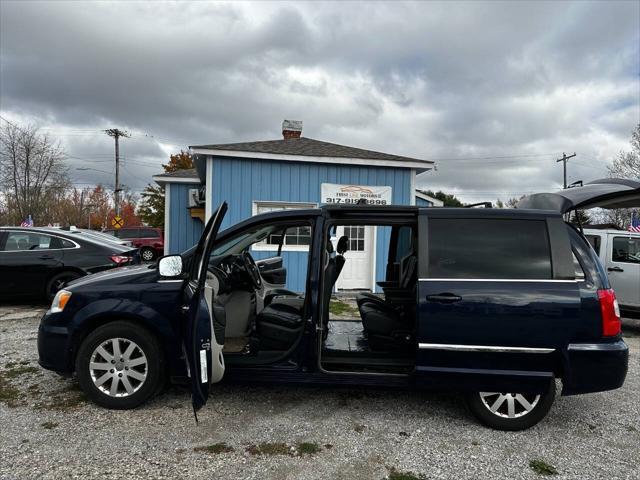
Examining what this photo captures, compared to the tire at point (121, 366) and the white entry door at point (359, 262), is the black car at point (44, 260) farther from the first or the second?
the white entry door at point (359, 262)

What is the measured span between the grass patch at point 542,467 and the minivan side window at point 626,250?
6.15 metres

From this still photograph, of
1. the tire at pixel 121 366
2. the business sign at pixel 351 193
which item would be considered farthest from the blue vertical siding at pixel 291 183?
the tire at pixel 121 366

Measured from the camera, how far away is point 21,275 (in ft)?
24.5

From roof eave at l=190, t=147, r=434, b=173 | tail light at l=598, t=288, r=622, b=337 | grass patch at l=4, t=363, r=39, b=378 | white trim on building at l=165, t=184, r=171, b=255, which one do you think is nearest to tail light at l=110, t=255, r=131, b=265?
roof eave at l=190, t=147, r=434, b=173

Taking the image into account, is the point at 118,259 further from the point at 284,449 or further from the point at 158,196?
the point at 158,196

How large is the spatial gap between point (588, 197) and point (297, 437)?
302 cm

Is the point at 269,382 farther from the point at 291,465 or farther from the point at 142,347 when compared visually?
the point at 142,347

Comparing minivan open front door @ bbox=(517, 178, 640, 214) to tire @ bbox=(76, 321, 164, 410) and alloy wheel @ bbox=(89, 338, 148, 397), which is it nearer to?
tire @ bbox=(76, 321, 164, 410)

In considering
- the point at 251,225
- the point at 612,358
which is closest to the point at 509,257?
the point at 612,358

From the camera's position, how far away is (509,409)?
3.37 meters

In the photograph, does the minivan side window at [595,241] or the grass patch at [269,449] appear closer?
the grass patch at [269,449]

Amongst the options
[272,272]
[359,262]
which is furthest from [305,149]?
[272,272]

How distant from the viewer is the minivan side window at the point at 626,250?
24.9 ft

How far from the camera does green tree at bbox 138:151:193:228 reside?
37531 mm
